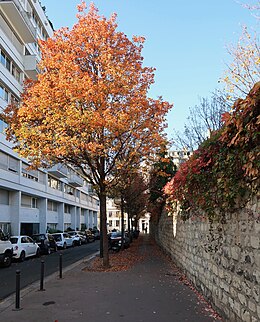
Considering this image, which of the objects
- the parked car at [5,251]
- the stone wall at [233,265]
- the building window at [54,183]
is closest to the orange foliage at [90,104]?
the parked car at [5,251]

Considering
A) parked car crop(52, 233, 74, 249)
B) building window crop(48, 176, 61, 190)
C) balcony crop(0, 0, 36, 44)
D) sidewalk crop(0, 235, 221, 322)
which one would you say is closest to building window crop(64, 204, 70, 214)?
building window crop(48, 176, 61, 190)

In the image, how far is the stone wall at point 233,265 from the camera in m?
5.03

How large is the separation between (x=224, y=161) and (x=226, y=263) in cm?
196

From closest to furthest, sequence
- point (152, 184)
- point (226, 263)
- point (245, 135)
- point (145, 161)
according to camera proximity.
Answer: point (245, 135) < point (226, 263) < point (145, 161) < point (152, 184)

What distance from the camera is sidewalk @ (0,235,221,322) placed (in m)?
7.09

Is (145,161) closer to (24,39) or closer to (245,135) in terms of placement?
(245,135)

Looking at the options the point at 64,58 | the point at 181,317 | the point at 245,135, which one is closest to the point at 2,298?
the point at 181,317

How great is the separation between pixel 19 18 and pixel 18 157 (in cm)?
1242

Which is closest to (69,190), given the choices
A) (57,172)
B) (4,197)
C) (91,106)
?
(57,172)

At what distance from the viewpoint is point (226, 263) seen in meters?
6.50

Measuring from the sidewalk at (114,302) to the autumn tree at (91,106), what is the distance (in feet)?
15.5

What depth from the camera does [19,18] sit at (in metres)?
32.0

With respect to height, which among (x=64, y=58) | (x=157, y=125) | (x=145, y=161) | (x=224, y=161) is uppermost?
(x=64, y=58)

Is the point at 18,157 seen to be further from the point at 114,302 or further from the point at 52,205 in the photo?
the point at 114,302
